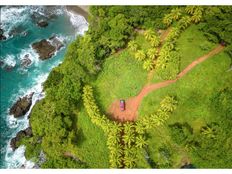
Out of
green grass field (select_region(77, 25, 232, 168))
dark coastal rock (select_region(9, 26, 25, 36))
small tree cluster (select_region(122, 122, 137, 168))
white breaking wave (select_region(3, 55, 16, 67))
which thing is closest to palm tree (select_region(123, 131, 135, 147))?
small tree cluster (select_region(122, 122, 137, 168))

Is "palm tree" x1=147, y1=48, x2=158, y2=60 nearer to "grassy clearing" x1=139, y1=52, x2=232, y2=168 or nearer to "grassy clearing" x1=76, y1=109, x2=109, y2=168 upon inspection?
"grassy clearing" x1=139, y1=52, x2=232, y2=168

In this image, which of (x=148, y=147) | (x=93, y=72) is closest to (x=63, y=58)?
(x=93, y=72)

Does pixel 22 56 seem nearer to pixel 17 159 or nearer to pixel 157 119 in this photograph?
pixel 17 159

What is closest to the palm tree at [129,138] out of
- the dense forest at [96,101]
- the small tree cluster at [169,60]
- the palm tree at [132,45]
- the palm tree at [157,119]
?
the dense forest at [96,101]

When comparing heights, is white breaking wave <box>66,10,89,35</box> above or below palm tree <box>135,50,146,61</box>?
above

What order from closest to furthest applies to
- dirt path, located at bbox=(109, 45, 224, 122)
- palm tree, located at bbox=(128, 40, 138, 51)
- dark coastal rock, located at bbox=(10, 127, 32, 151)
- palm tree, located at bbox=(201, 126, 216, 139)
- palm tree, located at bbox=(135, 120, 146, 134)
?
palm tree, located at bbox=(201, 126, 216, 139) < palm tree, located at bbox=(135, 120, 146, 134) < dirt path, located at bbox=(109, 45, 224, 122) < dark coastal rock, located at bbox=(10, 127, 32, 151) < palm tree, located at bbox=(128, 40, 138, 51)

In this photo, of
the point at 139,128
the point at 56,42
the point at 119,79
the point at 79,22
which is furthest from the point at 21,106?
the point at 79,22
